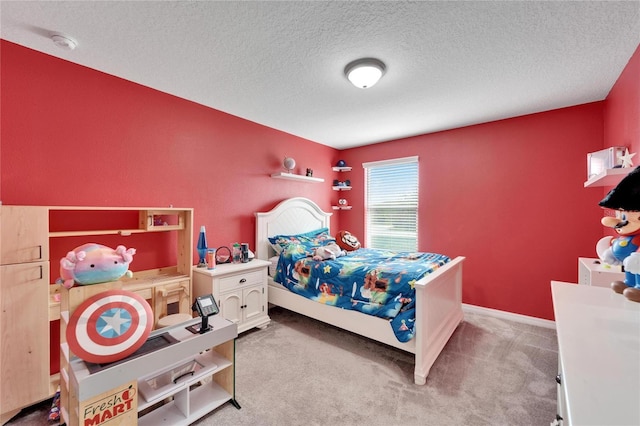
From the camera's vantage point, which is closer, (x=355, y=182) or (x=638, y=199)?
(x=638, y=199)

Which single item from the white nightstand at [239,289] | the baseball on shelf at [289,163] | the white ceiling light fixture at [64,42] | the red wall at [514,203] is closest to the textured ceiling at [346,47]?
the white ceiling light fixture at [64,42]

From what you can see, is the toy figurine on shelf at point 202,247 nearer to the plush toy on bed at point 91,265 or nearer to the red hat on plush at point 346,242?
the plush toy on bed at point 91,265

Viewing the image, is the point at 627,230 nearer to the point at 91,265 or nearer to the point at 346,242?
the point at 346,242

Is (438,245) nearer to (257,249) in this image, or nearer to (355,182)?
(355,182)

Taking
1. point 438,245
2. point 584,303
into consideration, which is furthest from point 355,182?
point 584,303

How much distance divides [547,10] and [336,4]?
1208mm

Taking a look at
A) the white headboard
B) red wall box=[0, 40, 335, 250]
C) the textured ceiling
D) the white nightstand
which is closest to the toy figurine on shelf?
the white nightstand

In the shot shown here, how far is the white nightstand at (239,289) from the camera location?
100 inches

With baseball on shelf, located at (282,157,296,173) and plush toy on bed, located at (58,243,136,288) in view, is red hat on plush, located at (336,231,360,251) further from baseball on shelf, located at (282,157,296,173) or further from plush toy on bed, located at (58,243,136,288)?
plush toy on bed, located at (58,243,136,288)

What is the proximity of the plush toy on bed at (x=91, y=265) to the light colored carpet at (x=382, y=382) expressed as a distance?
1119 mm

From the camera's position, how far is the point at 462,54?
1935 mm

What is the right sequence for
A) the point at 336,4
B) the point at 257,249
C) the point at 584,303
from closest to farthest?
the point at 584,303 → the point at 336,4 → the point at 257,249

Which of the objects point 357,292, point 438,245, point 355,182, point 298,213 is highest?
point 355,182

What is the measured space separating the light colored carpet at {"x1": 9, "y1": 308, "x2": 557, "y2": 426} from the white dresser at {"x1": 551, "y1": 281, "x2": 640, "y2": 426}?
1.00 m
